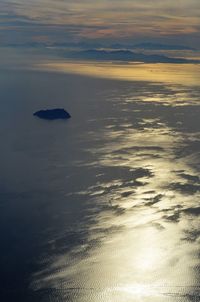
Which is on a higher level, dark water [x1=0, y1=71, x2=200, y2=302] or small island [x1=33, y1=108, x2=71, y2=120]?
small island [x1=33, y1=108, x2=71, y2=120]

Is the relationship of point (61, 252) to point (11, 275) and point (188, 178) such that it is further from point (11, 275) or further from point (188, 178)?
point (188, 178)

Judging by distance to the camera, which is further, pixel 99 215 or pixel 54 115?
pixel 54 115

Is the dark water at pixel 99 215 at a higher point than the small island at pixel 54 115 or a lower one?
lower

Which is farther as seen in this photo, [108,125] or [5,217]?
[108,125]

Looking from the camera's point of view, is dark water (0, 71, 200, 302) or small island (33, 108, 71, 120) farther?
small island (33, 108, 71, 120)

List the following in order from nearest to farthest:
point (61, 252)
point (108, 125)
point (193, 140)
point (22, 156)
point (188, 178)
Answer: point (61, 252) < point (188, 178) < point (22, 156) < point (193, 140) < point (108, 125)

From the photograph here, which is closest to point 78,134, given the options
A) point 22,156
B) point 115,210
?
point 22,156

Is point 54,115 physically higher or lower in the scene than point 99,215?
higher

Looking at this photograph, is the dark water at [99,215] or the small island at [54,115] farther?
the small island at [54,115]
